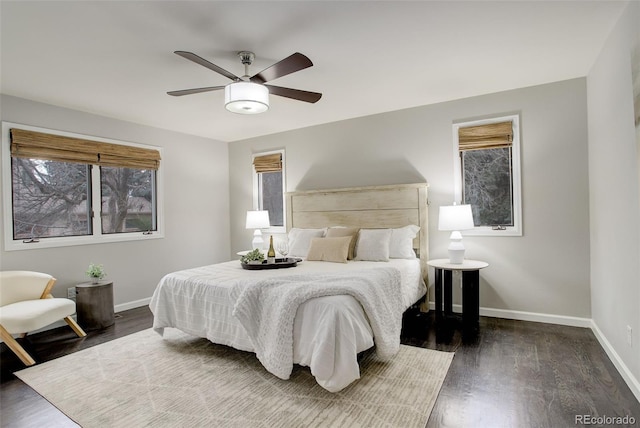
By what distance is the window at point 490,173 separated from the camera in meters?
3.83

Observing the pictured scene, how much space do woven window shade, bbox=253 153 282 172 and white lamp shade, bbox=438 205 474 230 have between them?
2866 mm

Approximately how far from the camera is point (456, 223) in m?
3.69

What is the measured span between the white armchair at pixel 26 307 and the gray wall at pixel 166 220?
39 centimetres

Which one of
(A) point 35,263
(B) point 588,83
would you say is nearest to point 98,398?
(A) point 35,263

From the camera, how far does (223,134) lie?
18.6 feet

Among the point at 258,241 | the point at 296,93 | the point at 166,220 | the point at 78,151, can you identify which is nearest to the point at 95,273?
the point at 166,220

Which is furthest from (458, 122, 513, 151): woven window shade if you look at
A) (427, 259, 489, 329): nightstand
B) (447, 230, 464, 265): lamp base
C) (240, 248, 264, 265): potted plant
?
(240, 248, 264, 265): potted plant

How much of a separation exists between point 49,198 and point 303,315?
11.6 ft

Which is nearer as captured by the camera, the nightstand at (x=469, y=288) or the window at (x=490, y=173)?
the nightstand at (x=469, y=288)

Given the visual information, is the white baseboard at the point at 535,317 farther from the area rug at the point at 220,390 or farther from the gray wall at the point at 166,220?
the gray wall at the point at 166,220

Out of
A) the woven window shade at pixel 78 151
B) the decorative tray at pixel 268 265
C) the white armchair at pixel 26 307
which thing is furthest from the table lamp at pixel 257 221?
the white armchair at pixel 26 307

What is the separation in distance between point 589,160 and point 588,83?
0.76 m

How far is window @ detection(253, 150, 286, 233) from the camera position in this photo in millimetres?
5633

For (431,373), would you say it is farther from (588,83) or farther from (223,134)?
(223,134)
